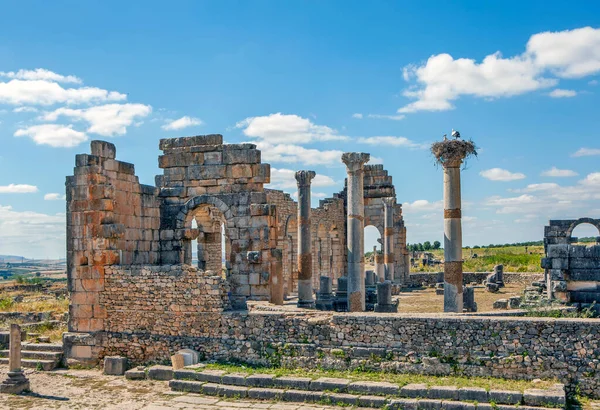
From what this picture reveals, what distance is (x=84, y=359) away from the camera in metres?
15.5

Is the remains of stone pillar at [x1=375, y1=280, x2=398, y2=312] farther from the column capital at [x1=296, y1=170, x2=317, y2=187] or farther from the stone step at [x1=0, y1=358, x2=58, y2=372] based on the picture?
the stone step at [x1=0, y1=358, x2=58, y2=372]

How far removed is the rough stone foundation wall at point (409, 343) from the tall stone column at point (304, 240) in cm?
608

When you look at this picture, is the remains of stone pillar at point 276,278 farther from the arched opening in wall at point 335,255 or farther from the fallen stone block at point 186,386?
the arched opening in wall at point 335,255

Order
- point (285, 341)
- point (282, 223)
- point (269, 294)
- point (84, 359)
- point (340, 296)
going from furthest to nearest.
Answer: point (282, 223) → point (340, 296) → point (269, 294) → point (84, 359) → point (285, 341)

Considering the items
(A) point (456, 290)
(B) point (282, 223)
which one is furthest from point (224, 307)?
(B) point (282, 223)

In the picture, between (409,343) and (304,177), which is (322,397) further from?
(304,177)

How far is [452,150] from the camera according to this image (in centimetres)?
1574

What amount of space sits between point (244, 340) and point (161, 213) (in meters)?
5.55

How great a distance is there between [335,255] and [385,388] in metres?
24.8

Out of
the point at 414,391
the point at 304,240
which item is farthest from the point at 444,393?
the point at 304,240

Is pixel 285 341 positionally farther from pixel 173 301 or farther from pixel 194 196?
pixel 194 196

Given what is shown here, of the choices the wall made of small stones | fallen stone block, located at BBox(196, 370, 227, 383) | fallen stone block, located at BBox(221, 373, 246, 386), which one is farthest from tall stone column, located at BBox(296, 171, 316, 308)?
fallen stone block, located at BBox(221, 373, 246, 386)

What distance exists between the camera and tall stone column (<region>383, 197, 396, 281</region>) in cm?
3011

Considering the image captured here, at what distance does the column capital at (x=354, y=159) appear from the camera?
18.5 metres
